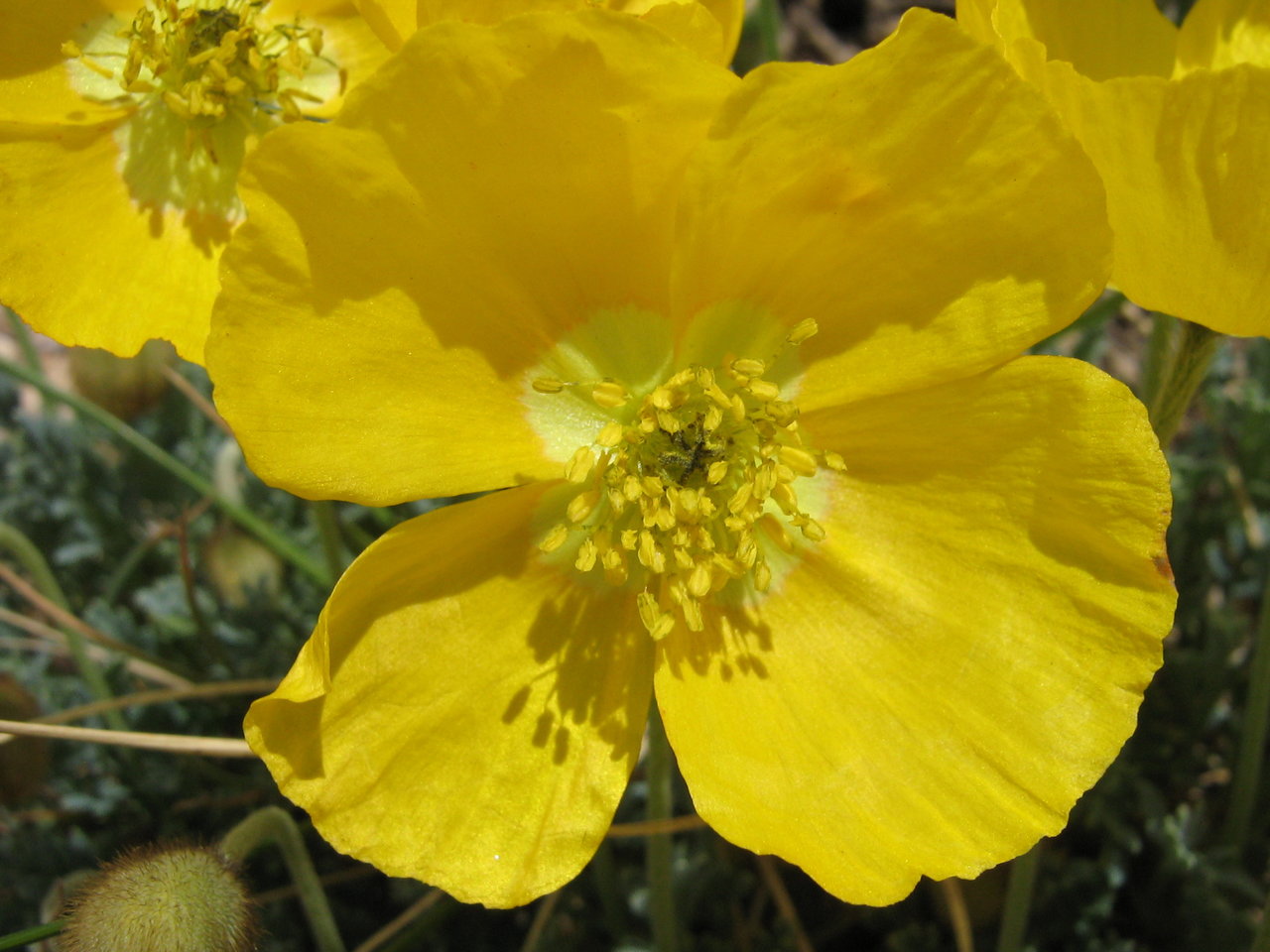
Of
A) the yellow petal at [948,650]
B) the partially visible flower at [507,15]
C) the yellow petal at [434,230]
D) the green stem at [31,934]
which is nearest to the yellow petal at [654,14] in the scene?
the partially visible flower at [507,15]

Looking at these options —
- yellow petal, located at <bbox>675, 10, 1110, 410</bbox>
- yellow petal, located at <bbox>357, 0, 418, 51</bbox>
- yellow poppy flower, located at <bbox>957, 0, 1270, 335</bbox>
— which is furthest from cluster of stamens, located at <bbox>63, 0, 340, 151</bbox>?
yellow poppy flower, located at <bbox>957, 0, 1270, 335</bbox>

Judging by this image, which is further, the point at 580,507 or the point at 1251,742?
the point at 1251,742

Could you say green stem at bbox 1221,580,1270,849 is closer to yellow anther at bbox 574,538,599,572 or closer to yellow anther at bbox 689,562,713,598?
yellow anther at bbox 689,562,713,598

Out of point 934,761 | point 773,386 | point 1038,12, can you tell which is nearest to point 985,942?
point 934,761

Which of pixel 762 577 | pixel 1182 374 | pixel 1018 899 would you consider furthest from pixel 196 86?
pixel 1018 899

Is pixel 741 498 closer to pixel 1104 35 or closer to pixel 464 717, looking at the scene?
pixel 464 717

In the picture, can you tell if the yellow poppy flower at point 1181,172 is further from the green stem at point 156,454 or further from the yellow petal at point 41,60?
the green stem at point 156,454

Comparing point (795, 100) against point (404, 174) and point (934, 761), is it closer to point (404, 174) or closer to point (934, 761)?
point (404, 174)
